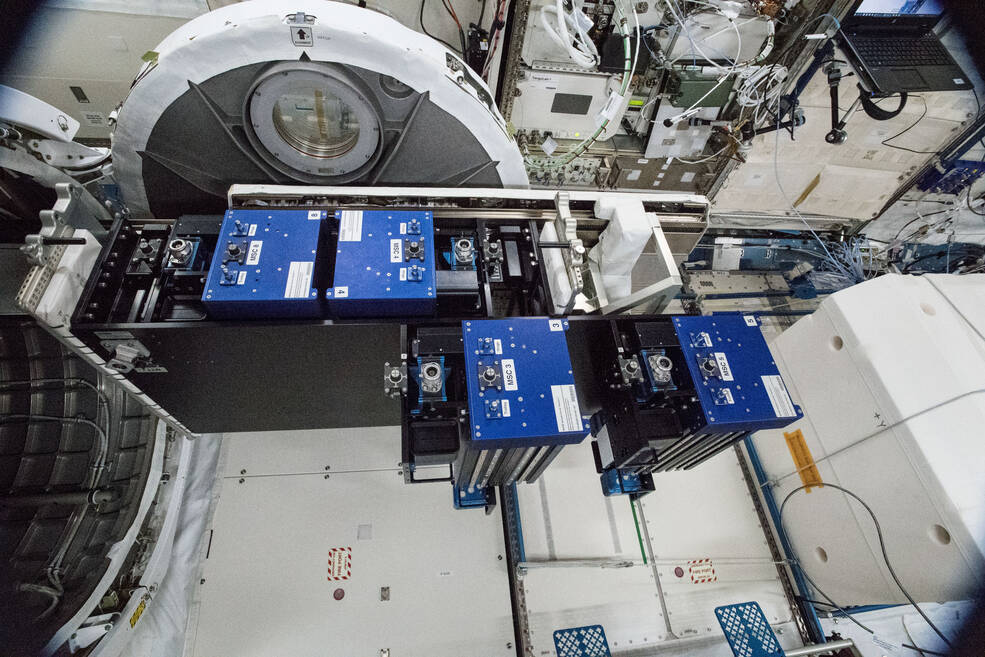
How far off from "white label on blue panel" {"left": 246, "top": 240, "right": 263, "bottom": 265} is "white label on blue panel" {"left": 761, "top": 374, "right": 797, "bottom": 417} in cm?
182

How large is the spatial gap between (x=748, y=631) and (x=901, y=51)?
3.38 m

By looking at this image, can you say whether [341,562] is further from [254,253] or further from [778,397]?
[778,397]

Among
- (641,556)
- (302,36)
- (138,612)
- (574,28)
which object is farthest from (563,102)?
(138,612)

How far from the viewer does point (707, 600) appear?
2031 millimetres

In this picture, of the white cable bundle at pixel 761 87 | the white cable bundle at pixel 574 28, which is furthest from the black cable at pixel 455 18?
the white cable bundle at pixel 761 87

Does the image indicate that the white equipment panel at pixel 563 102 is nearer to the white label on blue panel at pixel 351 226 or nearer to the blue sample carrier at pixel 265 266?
the white label on blue panel at pixel 351 226

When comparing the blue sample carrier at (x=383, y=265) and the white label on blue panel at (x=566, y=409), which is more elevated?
the blue sample carrier at (x=383, y=265)

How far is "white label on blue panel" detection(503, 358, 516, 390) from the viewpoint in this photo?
4.48ft

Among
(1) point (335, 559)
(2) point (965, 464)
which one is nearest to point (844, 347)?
(2) point (965, 464)

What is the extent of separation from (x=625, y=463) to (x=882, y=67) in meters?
2.86

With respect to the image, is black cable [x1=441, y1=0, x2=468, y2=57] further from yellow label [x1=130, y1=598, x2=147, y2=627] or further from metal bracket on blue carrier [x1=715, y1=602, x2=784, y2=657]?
metal bracket on blue carrier [x1=715, y1=602, x2=784, y2=657]

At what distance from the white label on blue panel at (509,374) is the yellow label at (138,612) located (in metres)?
1.73

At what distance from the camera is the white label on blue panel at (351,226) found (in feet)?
5.26

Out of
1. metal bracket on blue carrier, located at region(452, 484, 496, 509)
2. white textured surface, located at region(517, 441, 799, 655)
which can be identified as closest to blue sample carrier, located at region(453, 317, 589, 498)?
metal bracket on blue carrier, located at region(452, 484, 496, 509)
